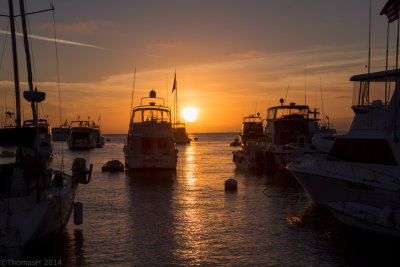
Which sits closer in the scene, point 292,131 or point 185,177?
point 185,177

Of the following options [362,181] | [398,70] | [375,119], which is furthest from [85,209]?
[398,70]

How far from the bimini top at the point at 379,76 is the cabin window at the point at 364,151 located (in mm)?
3106

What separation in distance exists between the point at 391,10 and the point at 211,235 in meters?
13.4

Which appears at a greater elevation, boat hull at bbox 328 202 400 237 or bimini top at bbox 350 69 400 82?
bimini top at bbox 350 69 400 82

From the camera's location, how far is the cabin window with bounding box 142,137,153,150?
1570 inches

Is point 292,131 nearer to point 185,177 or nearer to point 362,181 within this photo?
point 185,177

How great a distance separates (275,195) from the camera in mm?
26109

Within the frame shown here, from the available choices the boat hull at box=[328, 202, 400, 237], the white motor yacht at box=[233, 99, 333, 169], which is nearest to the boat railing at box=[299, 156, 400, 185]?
the boat hull at box=[328, 202, 400, 237]

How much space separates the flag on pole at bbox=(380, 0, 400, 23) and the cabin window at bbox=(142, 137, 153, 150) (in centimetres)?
2741

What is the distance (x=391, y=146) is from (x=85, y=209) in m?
16.7

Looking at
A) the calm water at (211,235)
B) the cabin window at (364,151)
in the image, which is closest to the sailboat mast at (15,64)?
the calm water at (211,235)

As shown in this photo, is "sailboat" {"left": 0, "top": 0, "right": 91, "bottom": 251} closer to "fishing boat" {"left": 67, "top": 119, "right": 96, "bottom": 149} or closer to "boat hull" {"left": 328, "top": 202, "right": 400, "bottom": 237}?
"boat hull" {"left": 328, "top": 202, "right": 400, "bottom": 237}

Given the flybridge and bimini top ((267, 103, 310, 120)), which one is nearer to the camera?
the flybridge

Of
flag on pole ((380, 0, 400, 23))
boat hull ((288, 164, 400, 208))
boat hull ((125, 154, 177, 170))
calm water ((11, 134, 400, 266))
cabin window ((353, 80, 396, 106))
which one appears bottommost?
calm water ((11, 134, 400, 266))
